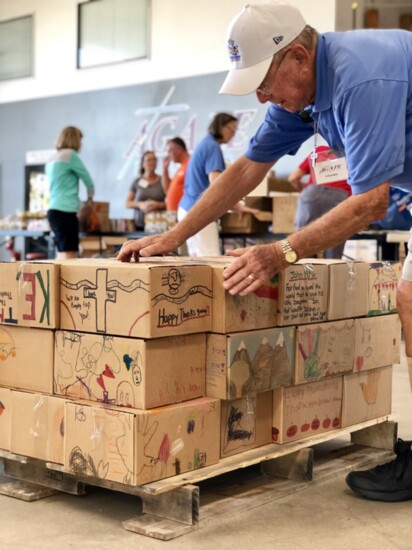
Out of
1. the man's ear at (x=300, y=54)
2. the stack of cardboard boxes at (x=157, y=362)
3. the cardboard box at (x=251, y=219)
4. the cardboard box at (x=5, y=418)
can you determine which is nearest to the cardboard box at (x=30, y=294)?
the stack of cardboard boxes at (x=157, y=362)

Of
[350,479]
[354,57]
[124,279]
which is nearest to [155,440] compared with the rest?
[124,279]

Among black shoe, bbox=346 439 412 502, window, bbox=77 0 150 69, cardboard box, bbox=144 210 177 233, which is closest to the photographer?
black shoe, bbox=346 439 412 502

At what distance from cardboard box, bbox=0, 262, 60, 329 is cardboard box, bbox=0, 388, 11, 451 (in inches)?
7.9

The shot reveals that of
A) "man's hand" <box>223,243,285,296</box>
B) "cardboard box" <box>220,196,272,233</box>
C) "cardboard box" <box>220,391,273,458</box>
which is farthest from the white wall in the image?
"man's hand" <box>223,243,285,296</box>

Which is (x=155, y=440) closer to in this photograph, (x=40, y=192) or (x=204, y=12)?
(x=204, y=12)

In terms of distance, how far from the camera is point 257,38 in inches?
78.4

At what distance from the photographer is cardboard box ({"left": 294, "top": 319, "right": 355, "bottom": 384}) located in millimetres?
2357

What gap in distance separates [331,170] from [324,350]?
54 cm

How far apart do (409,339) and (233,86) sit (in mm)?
817

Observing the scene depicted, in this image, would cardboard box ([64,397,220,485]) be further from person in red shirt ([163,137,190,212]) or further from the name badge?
person in red shirt ([163,137,190,212])

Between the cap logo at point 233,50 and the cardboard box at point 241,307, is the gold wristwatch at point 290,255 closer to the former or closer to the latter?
the cardboard box at point 241,307

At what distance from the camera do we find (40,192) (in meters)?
10.9

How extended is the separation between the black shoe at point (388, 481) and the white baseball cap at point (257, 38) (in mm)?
1092

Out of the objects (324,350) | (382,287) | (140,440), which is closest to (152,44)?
(382,287)
